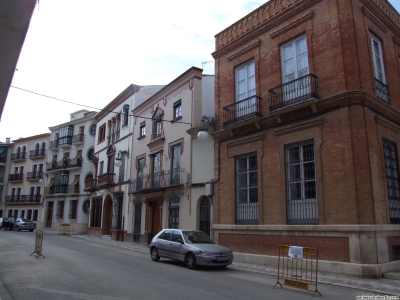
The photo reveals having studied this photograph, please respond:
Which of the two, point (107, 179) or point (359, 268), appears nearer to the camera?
point (359, 268)

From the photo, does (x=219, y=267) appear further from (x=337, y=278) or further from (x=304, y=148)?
(x=304, y=148)

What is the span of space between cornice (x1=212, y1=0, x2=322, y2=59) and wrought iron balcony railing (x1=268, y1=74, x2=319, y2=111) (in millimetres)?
3014

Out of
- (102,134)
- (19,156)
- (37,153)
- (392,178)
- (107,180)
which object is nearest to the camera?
(392,178)

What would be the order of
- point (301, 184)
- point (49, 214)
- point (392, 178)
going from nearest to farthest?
1. point (392, 178)
2. point (301, 184)
3. point (49, 214)

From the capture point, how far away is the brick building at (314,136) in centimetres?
1089

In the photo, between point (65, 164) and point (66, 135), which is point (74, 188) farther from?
point (66, 135)

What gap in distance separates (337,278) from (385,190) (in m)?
3.63

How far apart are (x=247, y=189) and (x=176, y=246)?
3.99 meters

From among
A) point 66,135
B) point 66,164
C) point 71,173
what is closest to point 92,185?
point 71,173

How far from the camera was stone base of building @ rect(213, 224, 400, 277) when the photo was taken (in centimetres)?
1023

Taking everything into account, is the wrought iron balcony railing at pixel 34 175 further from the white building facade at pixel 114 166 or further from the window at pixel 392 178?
the window at pixel 392 178

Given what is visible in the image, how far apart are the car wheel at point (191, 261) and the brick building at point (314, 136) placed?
2.92 m

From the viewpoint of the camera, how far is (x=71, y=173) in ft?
134

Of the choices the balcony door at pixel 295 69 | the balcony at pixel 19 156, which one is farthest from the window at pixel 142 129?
the balcony at pixel 19 156
